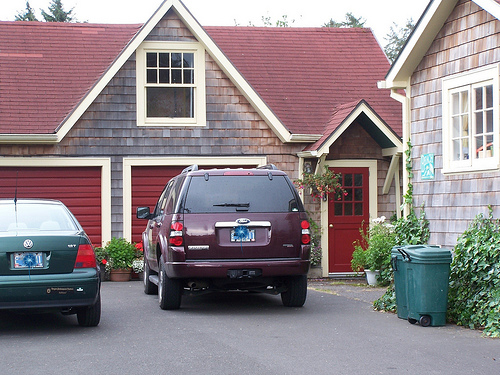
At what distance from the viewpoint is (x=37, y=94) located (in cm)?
1645

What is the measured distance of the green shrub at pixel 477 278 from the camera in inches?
347

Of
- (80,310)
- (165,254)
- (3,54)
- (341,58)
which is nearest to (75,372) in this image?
(80,310)

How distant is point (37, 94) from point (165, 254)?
7.68 m

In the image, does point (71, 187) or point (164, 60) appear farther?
point (164, 60)

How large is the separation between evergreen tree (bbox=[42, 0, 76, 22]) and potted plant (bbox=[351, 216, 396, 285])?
3585 centimetres

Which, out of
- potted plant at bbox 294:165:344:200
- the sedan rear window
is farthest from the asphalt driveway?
potted plant at bbox 294:165:344:200

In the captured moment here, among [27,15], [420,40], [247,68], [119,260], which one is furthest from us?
[27,15]

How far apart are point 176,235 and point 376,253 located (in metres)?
5.62

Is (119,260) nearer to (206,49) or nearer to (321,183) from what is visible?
(321,183)

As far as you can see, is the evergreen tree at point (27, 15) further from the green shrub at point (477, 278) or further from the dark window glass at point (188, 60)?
the green shrub at point (477, 278)

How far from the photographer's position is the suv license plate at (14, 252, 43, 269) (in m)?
8.07

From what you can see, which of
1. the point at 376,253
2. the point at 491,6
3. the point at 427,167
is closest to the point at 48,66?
the point at 376,253

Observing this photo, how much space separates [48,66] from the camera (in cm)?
1730

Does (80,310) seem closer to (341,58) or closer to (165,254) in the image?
(165,254)
